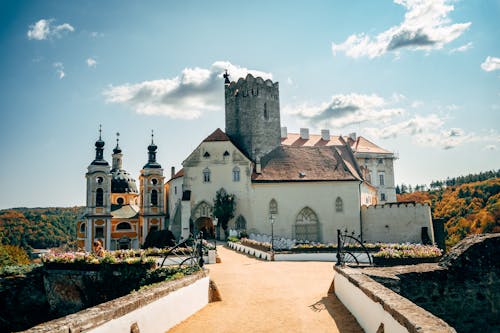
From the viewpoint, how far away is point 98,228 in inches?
1925

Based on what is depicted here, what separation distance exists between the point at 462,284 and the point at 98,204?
4436cm

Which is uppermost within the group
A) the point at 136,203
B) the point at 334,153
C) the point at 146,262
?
the point at 334,153

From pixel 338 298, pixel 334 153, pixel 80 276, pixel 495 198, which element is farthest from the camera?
pixel 495 198

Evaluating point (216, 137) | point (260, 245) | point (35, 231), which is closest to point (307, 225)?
point (216, 137)

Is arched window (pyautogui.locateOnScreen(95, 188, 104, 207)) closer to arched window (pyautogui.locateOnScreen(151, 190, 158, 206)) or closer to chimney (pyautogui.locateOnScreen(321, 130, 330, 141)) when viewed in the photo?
arched window (pyautogui.locateOnScreen(151, 190, 158, 206))

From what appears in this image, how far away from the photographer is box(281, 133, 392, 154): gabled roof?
2066 inches

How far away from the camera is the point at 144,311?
7805 millimetres

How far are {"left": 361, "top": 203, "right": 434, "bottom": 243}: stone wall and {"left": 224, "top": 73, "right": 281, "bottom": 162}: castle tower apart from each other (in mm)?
13227

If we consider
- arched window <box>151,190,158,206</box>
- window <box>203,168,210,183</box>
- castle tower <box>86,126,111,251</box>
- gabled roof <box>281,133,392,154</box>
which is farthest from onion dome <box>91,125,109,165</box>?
gabled roof <box>281,133,392,154</box>

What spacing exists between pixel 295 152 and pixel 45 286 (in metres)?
27.4

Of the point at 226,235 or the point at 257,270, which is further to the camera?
the point at 226,235

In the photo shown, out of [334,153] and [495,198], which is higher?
[334,153]

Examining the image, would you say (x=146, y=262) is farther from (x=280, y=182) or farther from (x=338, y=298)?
(x=280, y=182)

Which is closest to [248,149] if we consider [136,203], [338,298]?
[136,203]
